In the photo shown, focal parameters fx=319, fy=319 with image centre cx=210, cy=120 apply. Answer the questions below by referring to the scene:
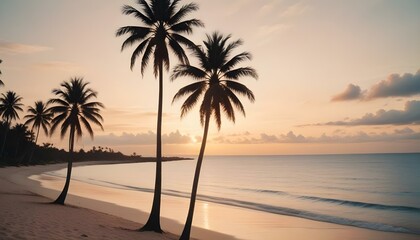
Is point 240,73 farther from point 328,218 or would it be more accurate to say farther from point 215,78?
point 328,218

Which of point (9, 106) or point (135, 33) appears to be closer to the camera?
point (135, 33)

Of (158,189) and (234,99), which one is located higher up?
(234,99)

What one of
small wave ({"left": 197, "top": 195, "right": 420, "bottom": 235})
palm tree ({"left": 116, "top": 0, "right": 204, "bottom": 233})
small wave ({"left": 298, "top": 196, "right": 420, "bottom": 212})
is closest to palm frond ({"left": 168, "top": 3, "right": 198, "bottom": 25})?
palm tree ({"left": 116, "top": 0, "right": 204, "bottom": 233})

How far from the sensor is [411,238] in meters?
21.5

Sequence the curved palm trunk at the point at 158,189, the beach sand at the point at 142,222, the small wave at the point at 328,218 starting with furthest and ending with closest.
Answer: the small wave at the point at 328,218 < the curved palm trunk at the point at 158,189 < the beach sand at the point at 142,222

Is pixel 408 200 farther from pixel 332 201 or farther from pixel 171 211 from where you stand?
pixel 171 211

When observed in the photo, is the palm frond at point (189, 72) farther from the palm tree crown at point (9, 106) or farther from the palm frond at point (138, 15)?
the palm tree crown at point (9, 106)

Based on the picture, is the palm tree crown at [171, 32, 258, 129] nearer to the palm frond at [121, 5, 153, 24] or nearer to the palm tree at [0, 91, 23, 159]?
the palm frond at [121, 5, 153, 24]

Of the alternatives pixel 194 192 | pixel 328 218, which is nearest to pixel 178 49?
pixel 194 192

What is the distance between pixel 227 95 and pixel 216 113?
1.20m

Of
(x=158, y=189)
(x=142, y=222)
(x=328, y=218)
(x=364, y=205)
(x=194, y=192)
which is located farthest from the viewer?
(x=364, y=205)

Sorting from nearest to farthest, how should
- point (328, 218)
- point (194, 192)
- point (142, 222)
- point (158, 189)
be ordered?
point (194, 192), point (158, 189), point (142, 222), point (328, 218)

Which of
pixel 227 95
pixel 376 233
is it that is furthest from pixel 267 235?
pixel 227 95

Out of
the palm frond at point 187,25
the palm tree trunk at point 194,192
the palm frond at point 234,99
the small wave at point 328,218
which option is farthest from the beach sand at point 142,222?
the palm frond at point 187,25
